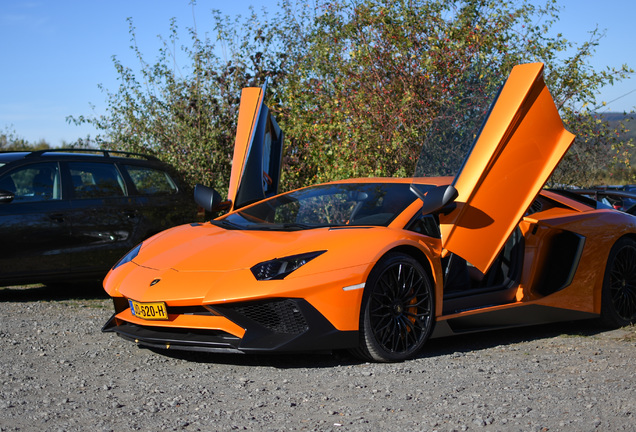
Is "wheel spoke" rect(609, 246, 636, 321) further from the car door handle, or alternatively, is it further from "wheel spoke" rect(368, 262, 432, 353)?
the car door handle

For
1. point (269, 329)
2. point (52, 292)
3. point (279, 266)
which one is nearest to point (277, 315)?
point (269, 329)

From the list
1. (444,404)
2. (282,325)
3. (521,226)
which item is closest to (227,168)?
(521,226)

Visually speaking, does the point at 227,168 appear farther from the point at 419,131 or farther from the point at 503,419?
the point at 503,419

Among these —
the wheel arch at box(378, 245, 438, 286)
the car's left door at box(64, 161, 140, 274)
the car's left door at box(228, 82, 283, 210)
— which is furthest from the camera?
the car's left door at box(64, 161, 140, 274)

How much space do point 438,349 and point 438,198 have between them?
120 centimetres

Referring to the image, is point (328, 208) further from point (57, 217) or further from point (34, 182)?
point (34, 182)

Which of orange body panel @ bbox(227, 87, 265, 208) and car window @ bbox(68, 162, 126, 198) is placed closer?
orange body panel @ bbox(227, 87, 265, 208)

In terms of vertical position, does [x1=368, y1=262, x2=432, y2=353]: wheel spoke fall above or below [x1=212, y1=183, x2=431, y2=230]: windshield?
below

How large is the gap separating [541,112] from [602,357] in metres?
1.82

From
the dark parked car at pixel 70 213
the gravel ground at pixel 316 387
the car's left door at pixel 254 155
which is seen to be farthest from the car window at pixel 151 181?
the gravel ground at pixel 316 387

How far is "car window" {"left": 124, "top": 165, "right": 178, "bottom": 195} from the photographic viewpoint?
8.91 metres

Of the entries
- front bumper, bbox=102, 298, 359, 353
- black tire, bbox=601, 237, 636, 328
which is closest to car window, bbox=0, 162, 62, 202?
front bumper, bbox=102, 298, 359, 353

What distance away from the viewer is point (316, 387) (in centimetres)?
449

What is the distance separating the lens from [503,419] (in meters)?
3.86
